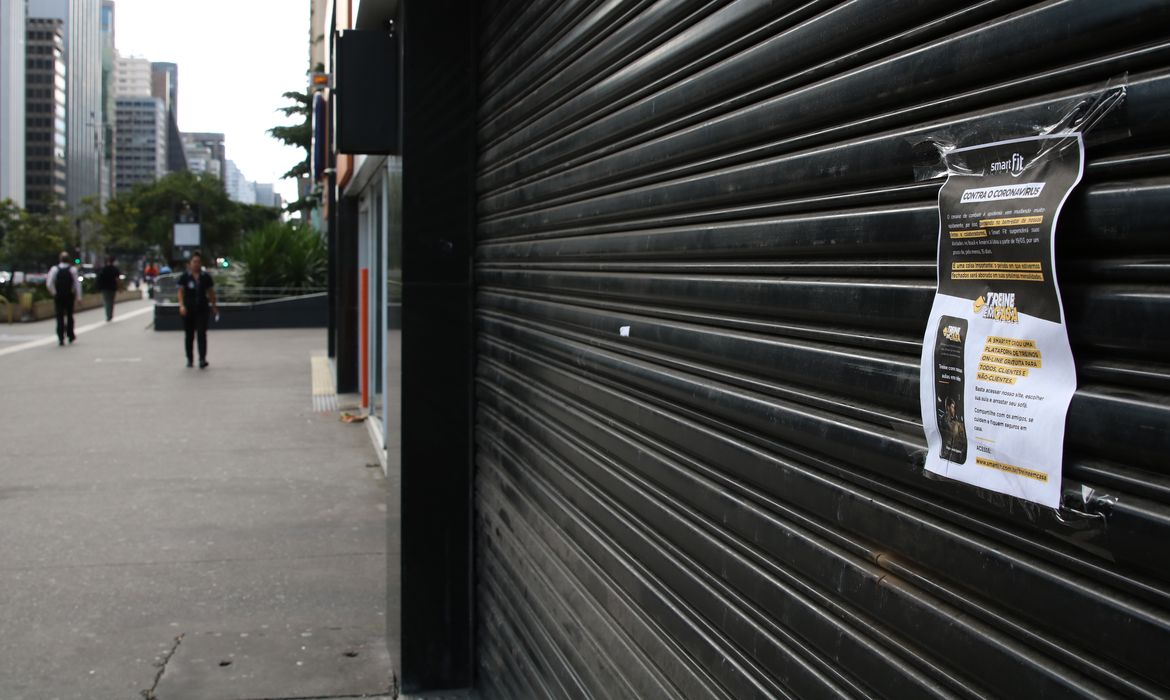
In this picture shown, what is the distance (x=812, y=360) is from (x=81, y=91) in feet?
658

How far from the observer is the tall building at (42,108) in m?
156

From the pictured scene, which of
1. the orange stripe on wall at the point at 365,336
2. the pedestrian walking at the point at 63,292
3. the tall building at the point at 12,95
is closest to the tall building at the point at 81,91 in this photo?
the tall building at the point at 12,95

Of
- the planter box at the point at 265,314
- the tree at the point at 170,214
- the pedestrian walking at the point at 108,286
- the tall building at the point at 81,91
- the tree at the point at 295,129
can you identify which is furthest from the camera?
the tall building at the point at 81,91

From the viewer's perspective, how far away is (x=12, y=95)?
14125 centimetres

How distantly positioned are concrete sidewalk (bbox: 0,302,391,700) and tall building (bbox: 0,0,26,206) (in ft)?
461

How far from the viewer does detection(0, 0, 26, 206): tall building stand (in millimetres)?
138962

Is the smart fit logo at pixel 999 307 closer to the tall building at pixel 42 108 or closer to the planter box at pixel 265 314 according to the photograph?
the planter box at pixel 265 314

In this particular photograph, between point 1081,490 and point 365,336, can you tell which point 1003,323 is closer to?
point 1081,490

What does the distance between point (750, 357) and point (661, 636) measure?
0.84 meters

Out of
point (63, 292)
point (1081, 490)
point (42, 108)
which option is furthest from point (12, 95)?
point (1081, 490)

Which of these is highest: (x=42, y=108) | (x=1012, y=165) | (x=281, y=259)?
(x=42, y=108)

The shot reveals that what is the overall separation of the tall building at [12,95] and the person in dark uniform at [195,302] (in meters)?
133

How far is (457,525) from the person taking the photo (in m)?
5.32

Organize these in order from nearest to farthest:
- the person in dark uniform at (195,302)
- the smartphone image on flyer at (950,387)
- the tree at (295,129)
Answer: the smartphone image on flyer at (950,387) → the person in dark uniform at (195,302) → the tree at (295,129)
